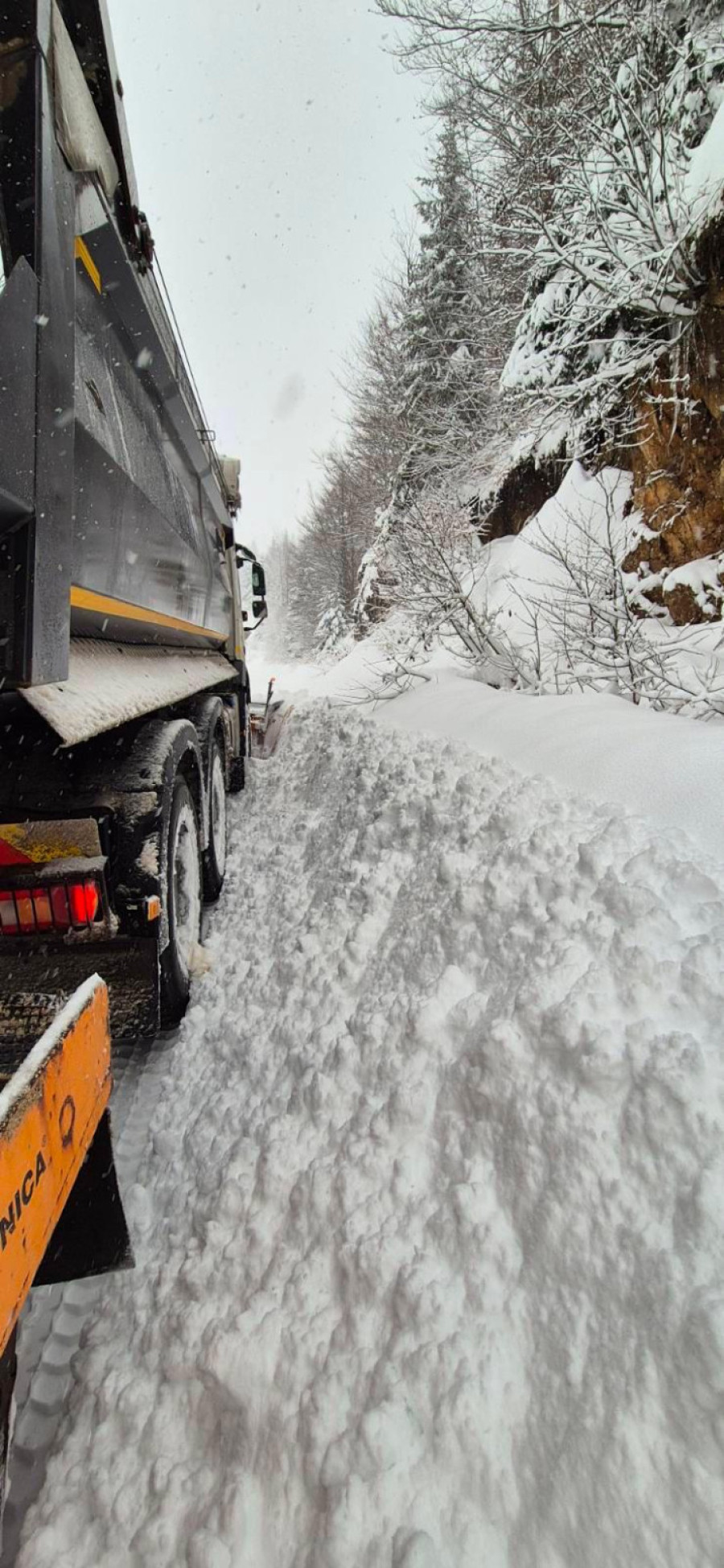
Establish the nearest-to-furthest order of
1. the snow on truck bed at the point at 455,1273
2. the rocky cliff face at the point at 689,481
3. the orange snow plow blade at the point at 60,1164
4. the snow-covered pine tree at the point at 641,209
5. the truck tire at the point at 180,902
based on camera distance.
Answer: the orange snow plow blade at the point at 60,1164 → the snow on truck bed at the point at 455,1273 → the truck tire at the point at 180,902 → the snow-covered pine tree at the point at 641,209 → the rocky cliff face at the point at 689,481

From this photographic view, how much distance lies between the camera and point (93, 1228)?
1960 millimetres

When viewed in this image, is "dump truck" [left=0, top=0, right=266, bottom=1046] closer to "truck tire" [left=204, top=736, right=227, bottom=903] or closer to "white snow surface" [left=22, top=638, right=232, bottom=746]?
"white snow surface" [left=22, top=638, right=232, bottom=746]

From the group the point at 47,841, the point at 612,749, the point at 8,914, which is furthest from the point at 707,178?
the point at 8,914

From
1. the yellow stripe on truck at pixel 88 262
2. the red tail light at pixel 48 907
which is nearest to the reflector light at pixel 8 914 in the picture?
the red tail light at pixel 48 907

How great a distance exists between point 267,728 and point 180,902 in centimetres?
850

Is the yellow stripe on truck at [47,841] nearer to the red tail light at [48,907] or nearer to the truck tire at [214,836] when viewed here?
the red tail light at [48,907]

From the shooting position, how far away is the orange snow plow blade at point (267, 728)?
10844 millimetres

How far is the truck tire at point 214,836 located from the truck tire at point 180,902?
0.70m

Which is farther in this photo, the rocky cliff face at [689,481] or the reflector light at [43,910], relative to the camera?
the rocky cliff face at [689,481]

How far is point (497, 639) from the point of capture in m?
7.33

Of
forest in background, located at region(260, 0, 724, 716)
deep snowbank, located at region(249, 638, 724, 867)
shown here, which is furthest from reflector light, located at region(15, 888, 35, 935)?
forest in background, located at region(260, 0, 724, 716)

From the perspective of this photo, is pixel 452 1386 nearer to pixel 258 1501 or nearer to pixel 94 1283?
pixel 258 1501

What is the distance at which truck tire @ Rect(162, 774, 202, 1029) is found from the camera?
300 centimetres

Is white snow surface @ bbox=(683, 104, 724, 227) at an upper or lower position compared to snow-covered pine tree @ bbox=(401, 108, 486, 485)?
lower
